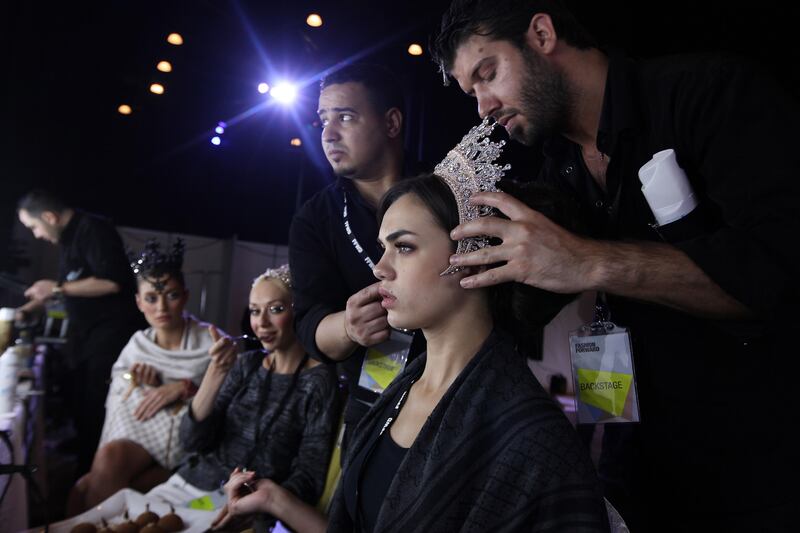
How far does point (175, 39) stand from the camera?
545cm

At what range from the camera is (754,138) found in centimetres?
118

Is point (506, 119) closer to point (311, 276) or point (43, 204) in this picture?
point (311, 276)

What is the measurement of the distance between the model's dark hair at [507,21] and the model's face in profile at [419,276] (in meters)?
0.59

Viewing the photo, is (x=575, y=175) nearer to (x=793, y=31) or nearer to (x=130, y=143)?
(x=793, y=31)

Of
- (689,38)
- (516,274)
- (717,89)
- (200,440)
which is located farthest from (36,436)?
(689,38)

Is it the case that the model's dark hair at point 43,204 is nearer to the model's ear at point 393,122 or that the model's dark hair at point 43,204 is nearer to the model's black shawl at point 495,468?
the model's ear at point 393,122

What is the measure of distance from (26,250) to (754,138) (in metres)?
8.76

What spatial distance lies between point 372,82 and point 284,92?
4.19m

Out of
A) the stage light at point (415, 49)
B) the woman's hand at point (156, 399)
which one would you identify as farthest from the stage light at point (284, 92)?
the woman's hand at point (156, 399)

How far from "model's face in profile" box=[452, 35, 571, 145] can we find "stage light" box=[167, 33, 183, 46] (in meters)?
4.68

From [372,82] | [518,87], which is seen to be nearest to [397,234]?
[518,87]

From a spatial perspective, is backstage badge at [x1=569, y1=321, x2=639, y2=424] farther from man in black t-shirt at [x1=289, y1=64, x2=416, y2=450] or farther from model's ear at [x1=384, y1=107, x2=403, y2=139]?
model's ear at [x1=384, y1=107, x2=403, y2=139]

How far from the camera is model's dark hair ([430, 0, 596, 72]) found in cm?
160

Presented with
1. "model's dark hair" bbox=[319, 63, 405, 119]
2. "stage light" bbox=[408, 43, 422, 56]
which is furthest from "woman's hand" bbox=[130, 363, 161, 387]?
"stage light" bbox=[408, 43, 422, 56]
